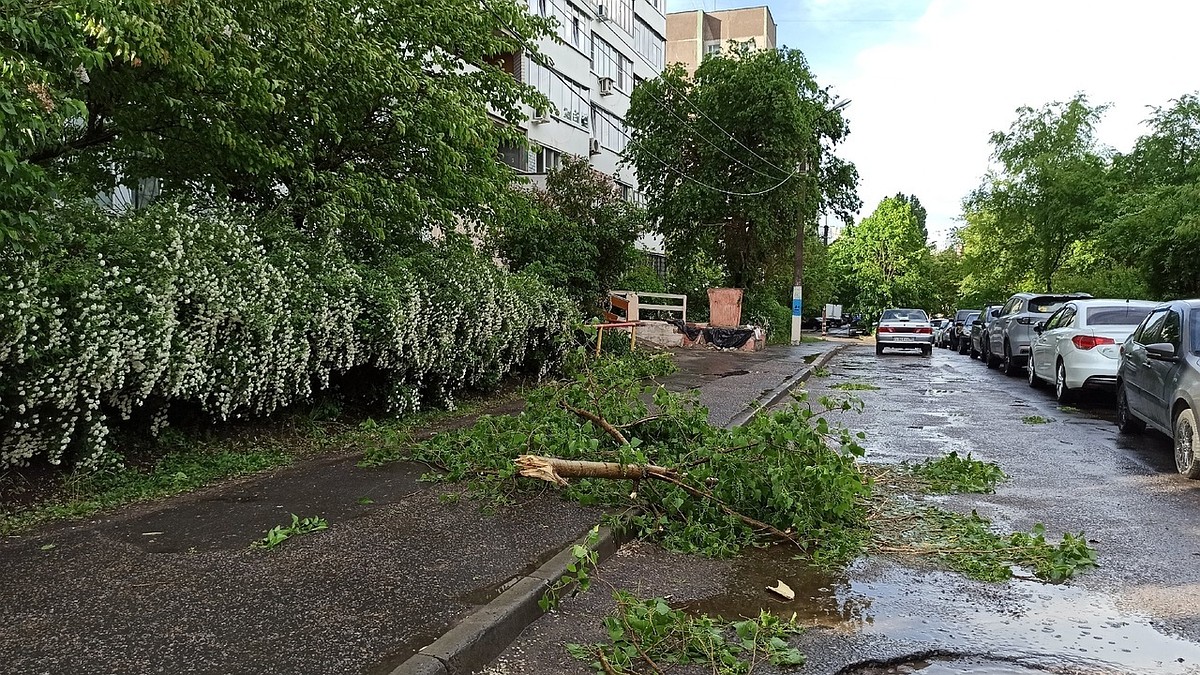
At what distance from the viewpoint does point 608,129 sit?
39031 mm

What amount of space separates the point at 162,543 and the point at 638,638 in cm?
304

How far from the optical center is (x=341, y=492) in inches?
253

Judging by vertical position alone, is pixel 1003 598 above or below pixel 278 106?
below

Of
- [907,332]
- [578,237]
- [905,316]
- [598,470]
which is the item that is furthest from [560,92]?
[598,470]

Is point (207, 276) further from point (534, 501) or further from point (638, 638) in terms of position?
point (638, 638)

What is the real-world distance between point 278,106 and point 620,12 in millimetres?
34818

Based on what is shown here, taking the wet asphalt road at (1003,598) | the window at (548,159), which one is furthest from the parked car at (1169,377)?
the window at (548,159)

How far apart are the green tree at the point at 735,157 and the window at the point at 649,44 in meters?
8.05

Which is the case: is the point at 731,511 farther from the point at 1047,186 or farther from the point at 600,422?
the point at 1047,186

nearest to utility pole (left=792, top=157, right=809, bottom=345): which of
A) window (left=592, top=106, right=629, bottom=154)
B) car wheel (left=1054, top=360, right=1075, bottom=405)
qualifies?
window (left=592, top=106, right=629, bottom=154)

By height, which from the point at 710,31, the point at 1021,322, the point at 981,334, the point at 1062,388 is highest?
the point at 710,31

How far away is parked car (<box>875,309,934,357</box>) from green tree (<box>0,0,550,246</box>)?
2223 centimetres

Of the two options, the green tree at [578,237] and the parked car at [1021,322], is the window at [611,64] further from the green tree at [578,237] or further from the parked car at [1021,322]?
the parked car at [1021,322]

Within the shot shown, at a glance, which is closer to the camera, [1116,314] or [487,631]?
[487,631]
